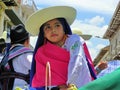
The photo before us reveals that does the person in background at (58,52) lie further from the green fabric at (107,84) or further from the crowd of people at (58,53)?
the green fabric at (107,84)

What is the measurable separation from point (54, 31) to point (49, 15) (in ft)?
0.57

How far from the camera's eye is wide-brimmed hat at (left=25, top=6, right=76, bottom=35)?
10.2ft

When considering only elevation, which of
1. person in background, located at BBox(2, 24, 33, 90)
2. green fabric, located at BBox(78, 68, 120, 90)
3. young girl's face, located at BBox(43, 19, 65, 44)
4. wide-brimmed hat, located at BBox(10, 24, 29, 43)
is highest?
green fabric, located at BBox(78, 68, 120, 90)

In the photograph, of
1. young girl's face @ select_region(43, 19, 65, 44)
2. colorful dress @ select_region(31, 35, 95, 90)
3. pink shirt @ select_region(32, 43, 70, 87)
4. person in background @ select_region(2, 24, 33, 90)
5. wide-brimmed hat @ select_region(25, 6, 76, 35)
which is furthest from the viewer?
person in background @ select_region(2, 24, 33, 90)

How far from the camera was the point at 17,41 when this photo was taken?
4512 mm

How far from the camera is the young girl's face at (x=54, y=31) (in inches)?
118

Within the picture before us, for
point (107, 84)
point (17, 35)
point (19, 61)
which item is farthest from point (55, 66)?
point (107, 84)

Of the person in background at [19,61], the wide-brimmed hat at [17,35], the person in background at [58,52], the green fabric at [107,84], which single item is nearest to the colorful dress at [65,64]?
the person in background at [58,52]

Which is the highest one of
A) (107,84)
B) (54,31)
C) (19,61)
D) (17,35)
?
(107,84)

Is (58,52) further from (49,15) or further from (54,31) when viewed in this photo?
(49,15)

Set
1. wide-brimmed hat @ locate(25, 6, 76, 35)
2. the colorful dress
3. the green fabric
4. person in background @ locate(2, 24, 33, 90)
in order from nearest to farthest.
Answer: the green fabric, the colorful dress, wide-brimmed hat @ locate(25, 6, 76, 35), person in background @ locate(2, 24, 33, 90)

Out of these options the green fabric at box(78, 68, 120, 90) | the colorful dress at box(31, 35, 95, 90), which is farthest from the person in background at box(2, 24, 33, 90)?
the green fabric at box(78, 68, 120, 90)

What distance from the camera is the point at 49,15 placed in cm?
309

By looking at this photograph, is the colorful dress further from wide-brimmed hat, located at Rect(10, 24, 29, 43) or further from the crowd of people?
wide-brimmed hat, located at Rect(10, 24, 29, 43)
